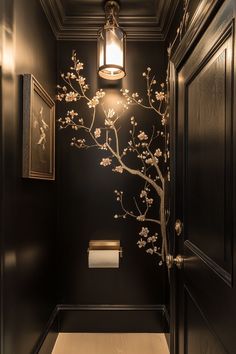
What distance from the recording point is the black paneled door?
0.96 meters

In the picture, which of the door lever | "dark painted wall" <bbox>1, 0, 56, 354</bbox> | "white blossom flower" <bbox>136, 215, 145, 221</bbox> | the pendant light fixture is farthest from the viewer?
"white blossom flower" <bbox>136, 215, 145, 221</bbox>

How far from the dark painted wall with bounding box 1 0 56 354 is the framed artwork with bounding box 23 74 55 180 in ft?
0.13

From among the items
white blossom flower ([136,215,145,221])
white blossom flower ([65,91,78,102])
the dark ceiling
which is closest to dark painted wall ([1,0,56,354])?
the dark ceiling

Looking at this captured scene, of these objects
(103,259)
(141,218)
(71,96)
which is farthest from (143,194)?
(71,96)

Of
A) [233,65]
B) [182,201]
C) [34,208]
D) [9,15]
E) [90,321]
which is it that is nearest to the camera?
[233,65]

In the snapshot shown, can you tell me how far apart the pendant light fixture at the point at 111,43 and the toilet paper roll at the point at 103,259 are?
4.52ft

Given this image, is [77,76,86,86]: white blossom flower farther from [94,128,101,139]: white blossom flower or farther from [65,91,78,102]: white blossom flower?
[94,128,101,139]: white blossom flower

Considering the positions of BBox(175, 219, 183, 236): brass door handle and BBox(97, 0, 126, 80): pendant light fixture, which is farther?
BBox(97, 0, 126, 80): pendant light fixture

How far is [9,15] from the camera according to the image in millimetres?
1383

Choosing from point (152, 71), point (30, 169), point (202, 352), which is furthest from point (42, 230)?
point (152, 71)

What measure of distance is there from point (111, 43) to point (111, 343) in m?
2.23

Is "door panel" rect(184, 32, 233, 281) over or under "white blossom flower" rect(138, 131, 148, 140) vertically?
under

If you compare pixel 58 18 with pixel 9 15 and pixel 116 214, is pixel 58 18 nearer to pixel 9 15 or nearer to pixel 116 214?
pixel 9 15

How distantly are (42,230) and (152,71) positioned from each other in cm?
153
